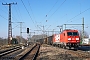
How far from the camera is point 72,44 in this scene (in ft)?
114

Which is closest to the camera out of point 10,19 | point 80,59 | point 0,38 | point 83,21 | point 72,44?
point 80,59

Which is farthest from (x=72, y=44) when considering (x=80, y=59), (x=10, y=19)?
(x=10, y=19)

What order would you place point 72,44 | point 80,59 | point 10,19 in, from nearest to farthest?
point 80,59 < point 72,44 < point 10,19

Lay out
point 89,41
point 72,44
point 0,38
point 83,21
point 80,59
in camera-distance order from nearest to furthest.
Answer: point 80,59
point 72,44
point 83,21
point 0,38
point 89,41

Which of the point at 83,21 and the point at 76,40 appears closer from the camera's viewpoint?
the point at 76,40

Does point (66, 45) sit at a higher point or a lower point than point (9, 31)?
lower

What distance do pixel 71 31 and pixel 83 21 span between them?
2380 centimetres

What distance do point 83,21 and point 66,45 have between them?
24.9 metres

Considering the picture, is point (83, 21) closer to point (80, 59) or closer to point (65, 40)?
point (65, 40)

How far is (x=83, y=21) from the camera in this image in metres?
58.7

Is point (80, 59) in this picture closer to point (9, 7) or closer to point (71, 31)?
→ point (71, 31)

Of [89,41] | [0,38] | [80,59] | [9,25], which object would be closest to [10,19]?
[9,25]

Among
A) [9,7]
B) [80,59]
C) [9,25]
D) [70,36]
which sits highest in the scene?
[9,7]

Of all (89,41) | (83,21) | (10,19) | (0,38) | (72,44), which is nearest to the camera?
(72,44)
